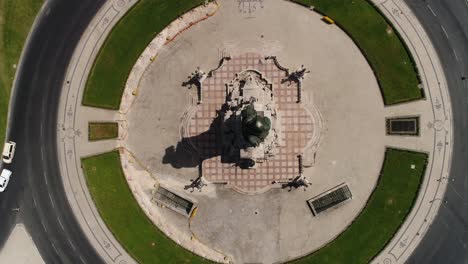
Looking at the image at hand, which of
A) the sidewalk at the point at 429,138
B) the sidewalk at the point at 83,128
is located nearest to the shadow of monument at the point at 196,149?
the sidewalk at the point at 83,128

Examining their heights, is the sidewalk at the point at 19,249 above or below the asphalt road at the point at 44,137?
below

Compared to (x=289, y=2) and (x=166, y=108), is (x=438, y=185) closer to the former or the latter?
(x=289, y=2)

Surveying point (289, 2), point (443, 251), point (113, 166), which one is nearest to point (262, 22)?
point (289, 2)

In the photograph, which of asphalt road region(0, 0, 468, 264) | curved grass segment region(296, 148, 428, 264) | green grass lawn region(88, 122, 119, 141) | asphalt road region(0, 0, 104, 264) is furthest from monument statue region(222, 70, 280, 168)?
asphalt road region(0, 0, 104, 264)

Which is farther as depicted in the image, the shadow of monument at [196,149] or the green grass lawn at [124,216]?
the shadow of monument at [196,149]

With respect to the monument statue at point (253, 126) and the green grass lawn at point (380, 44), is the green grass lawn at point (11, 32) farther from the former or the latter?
→ the green grass lawn at point (380, 44)

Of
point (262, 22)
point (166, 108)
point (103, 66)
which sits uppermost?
point (262, 22)
